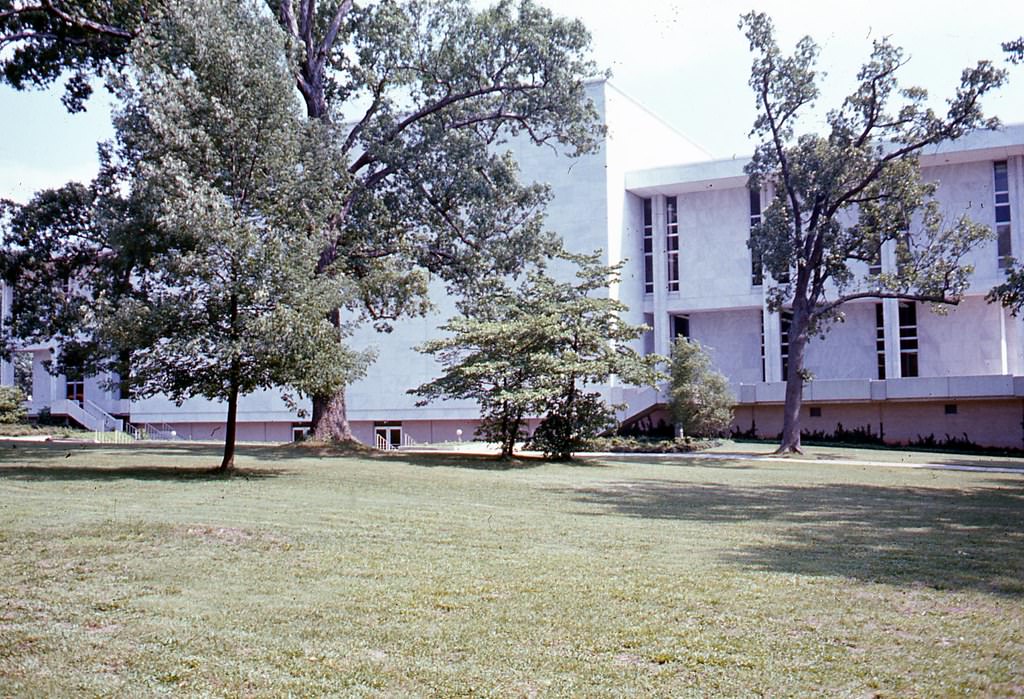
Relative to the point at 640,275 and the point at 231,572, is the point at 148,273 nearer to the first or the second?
the point at 231,572

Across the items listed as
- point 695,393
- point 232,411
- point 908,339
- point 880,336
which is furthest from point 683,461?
point 908,339

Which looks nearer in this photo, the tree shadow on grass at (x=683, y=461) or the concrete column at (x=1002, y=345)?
the tree shadow on grass at (x=683, y=461)

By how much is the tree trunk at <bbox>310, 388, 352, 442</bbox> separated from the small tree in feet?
47.7

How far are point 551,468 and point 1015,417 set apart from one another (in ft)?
98.7

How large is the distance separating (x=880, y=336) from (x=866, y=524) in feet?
123

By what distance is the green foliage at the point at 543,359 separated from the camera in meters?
22.5

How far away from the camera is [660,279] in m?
49.5

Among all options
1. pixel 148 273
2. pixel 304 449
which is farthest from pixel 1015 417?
pixel 148 273

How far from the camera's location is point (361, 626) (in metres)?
6.34

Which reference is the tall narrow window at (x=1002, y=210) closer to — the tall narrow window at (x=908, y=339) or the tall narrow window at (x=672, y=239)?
the tall narrow window at (x=908, y=339)

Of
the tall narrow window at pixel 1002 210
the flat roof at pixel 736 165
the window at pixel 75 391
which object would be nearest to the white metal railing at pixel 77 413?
the window at pixel 75 391

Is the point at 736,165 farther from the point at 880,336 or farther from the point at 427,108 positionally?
the point at 427,108

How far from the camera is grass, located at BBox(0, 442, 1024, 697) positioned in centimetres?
541

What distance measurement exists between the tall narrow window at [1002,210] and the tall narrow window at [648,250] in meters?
16.2
